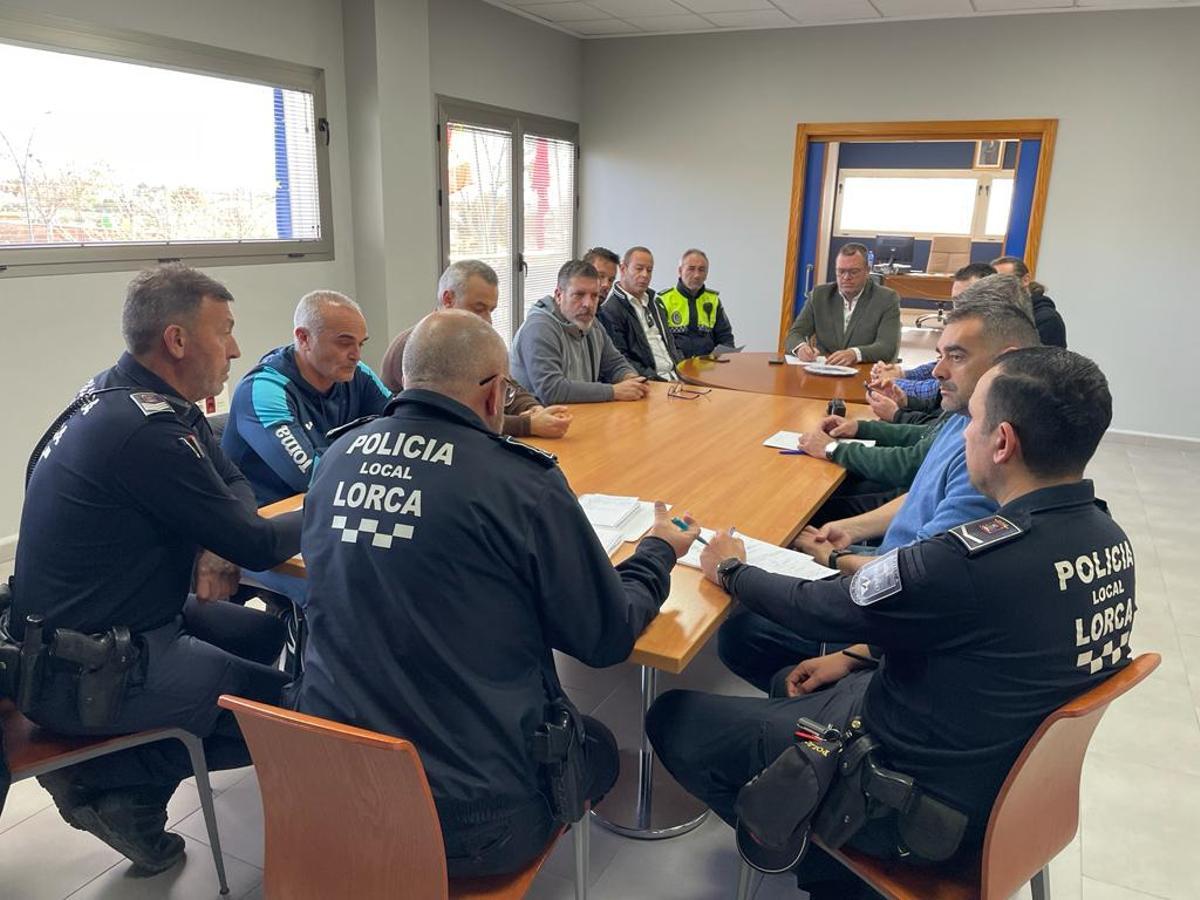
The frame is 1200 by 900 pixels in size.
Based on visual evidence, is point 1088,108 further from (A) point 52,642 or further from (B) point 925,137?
(A) point 52,642

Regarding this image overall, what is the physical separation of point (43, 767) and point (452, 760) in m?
0.85

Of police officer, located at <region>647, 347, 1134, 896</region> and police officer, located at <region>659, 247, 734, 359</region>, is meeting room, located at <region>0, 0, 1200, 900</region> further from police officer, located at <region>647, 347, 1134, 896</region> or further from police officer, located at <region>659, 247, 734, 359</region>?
police officer, located at <region>659, 247, 734, 359</region>

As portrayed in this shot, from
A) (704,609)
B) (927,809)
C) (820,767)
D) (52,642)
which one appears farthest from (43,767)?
(927,809)

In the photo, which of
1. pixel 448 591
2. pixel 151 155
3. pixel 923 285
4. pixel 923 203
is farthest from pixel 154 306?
pixel 923 203

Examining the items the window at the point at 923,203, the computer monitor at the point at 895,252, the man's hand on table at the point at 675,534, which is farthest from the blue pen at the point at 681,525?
the window at the point at 923,203

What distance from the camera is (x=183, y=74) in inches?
158

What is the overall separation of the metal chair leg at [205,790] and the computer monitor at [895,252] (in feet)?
27.4

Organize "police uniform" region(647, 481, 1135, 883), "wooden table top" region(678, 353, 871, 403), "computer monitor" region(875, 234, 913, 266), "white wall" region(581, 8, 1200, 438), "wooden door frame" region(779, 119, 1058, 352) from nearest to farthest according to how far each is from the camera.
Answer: "police uniform" region(647, 481, 1135, 883)
"wooden table top" region(678, 353, 871, 403)
"white wall" region(581, 8, 1200, 438)
"wooden door frame" region(779, 119, 1058, 352)
"computer monitor" region(875, 234, 913, 266)

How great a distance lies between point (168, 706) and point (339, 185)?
3.85m

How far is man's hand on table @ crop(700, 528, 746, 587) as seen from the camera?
68.8 inches

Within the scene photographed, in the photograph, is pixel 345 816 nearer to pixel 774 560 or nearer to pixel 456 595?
pixel 456 595

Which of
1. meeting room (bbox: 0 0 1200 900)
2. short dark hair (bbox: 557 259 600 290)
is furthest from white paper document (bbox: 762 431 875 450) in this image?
short dark hair (bbox: 557 259 600 290)

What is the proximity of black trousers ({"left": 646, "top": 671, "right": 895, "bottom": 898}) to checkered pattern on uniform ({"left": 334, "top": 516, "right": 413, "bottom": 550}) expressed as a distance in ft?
2.60

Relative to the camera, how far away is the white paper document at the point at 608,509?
1977mm
